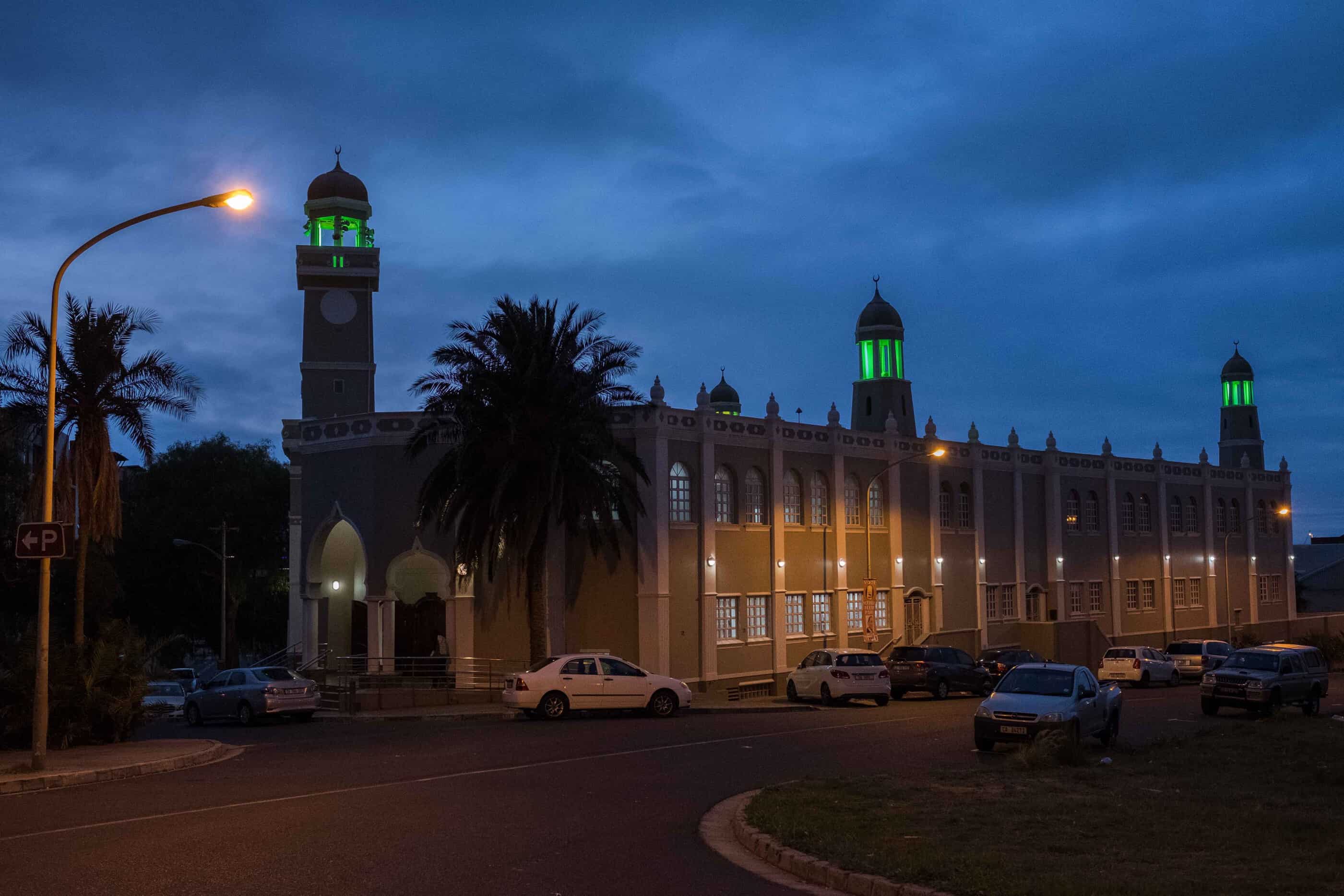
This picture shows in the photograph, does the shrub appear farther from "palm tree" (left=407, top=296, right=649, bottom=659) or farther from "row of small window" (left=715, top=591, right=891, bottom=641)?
"row of small window" (left=715, top=591, right=891, bottom=641)

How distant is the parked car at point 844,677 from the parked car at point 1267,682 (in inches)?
307

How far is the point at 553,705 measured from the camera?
91.4 feet

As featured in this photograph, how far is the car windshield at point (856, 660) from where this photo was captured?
32.9 m

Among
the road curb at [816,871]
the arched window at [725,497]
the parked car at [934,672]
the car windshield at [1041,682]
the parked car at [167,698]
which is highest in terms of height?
the arched window at [725,497]

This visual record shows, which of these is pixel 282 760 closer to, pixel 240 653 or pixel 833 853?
pixel 833 853

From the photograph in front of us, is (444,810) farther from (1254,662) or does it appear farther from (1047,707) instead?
(1254,662)

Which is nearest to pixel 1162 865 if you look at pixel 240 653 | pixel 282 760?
pixel 282 760

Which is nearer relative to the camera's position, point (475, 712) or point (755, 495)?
point (475, 712)

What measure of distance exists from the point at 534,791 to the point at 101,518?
16.1 m

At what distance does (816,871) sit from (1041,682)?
38.0 feet

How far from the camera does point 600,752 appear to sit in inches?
800

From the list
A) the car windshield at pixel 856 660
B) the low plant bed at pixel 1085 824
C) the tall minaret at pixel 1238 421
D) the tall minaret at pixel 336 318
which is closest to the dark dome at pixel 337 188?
the tall minaret at pixel 336 318

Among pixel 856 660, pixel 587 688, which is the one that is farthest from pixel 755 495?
pixel 587 688

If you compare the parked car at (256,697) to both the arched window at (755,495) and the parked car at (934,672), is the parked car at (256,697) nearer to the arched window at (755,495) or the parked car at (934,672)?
the arched window at (755,495)
